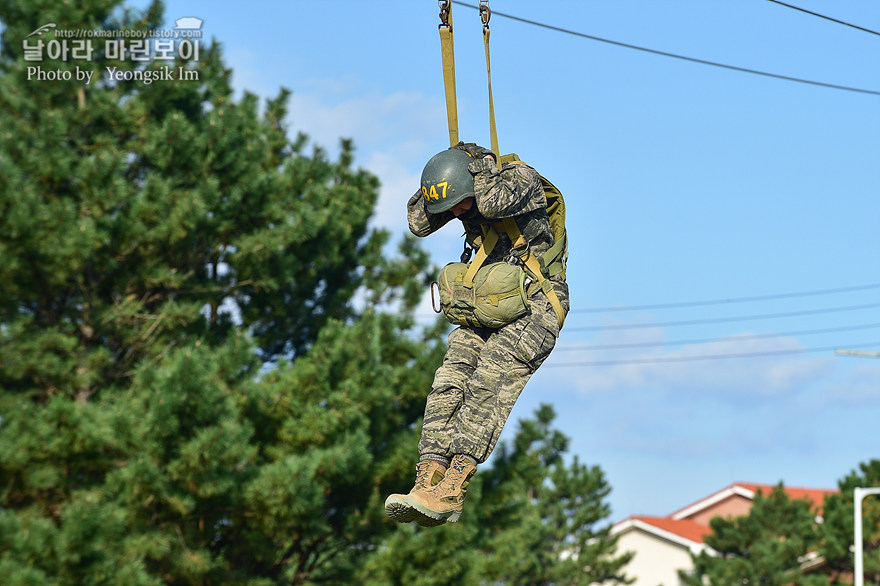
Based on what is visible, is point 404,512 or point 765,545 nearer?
point 404,512

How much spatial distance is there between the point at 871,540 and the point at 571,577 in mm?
13095

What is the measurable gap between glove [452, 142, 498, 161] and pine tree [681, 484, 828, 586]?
34583 millimetres

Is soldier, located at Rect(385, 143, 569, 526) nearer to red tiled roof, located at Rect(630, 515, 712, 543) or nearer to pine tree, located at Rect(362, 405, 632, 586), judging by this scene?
pine tree, located at Rect(362, 405, 632, 586)

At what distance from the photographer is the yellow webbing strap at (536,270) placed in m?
7.14

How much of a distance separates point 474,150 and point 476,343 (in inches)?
47.2

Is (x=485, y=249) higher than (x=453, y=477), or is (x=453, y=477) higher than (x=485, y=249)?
(x=485, y=249)

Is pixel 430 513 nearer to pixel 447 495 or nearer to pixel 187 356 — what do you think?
pixel 447 495

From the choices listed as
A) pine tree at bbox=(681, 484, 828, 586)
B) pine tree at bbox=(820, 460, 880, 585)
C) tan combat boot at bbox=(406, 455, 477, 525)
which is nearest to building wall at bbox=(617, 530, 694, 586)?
pine tree at bbox=(681, 484, 828, 586)

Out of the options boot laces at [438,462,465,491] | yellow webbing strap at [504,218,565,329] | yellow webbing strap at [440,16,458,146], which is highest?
yellow webbing strap at [440,16,458,146]

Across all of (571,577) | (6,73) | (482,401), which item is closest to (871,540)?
(571,577)

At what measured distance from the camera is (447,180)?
688 cm

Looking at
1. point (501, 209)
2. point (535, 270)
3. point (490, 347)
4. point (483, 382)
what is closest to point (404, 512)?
point (483, 382)

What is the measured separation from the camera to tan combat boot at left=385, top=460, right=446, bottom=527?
6.47m

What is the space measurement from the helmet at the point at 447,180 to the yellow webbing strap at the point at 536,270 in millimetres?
459
